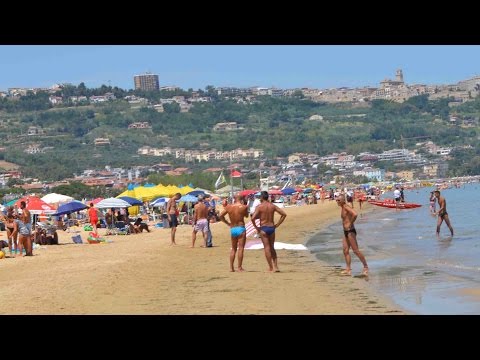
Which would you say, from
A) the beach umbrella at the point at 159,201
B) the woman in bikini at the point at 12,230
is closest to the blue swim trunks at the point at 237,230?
the woman in bikini at the point at 12,230

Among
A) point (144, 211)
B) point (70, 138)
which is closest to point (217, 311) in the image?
point (144, 211)

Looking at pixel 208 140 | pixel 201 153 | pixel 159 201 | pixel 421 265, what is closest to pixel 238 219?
pixel 421 265

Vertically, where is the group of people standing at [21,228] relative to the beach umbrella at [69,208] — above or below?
above

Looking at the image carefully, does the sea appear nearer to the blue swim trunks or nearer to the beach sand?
the beach sand

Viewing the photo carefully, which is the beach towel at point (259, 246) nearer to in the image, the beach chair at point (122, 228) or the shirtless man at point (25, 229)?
the shirtless man at point (25, 229)

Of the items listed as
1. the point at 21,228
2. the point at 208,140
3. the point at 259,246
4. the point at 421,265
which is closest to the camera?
the point at 421,265

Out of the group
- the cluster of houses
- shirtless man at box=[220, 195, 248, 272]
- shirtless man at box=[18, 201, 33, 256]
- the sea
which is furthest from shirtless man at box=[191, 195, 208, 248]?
the cluster of houses

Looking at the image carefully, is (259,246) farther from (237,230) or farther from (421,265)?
(237,230)
